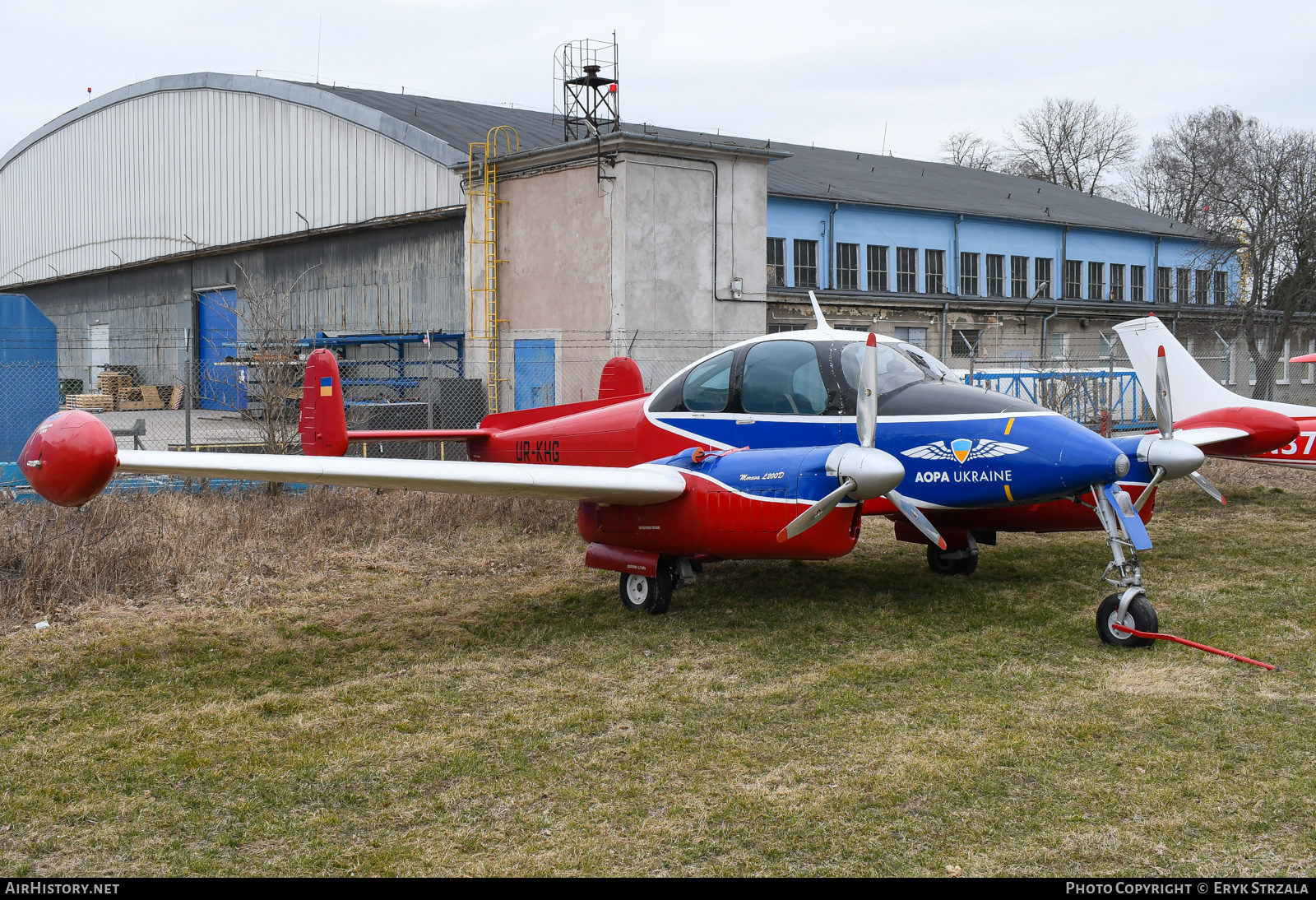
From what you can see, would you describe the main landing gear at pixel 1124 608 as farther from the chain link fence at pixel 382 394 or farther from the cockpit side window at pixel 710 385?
the chain link fence at pixel 382 394

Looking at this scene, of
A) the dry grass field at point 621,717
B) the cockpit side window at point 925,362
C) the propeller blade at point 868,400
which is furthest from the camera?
the cockpit side window at point 925,362

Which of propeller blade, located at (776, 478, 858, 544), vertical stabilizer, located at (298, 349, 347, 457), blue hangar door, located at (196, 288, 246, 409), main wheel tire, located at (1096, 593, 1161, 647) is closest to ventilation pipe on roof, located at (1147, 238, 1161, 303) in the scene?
blue hangar door, located at (196, 288, 246, 409)

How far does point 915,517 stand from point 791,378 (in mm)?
1510

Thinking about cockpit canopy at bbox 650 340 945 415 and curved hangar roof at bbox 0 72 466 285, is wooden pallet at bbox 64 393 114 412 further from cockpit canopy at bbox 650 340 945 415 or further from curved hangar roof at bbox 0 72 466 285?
cockpit canopy at bbox 650 340 945 415

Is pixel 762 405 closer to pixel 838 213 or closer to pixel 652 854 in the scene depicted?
pixel 652 854

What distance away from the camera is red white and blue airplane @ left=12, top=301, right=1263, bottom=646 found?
6.47 meters

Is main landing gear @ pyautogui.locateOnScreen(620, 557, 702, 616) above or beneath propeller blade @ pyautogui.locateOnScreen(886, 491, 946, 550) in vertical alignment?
beneath

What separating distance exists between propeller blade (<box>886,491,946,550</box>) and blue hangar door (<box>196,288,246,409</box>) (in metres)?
21.9

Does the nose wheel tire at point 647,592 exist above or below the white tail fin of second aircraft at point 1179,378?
below

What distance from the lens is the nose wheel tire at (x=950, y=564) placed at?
30.2 feet

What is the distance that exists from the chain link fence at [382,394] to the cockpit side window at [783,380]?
2.60 metres

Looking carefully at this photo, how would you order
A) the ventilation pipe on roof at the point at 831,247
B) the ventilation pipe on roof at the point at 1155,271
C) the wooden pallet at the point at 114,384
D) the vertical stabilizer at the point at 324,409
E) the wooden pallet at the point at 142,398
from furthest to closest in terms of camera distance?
the ventilation pipe on roof at the point at 1155,271
the wooden pallet at the point at 142,398
the wooden pallet at the point at 114,384
the ventilation pipe on roof at the point at 831,247
the vertical stabilizer at the point at 324,409

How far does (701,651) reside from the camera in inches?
268

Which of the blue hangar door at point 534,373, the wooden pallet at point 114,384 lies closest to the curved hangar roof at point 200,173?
the blue hangar door at point 534,373
